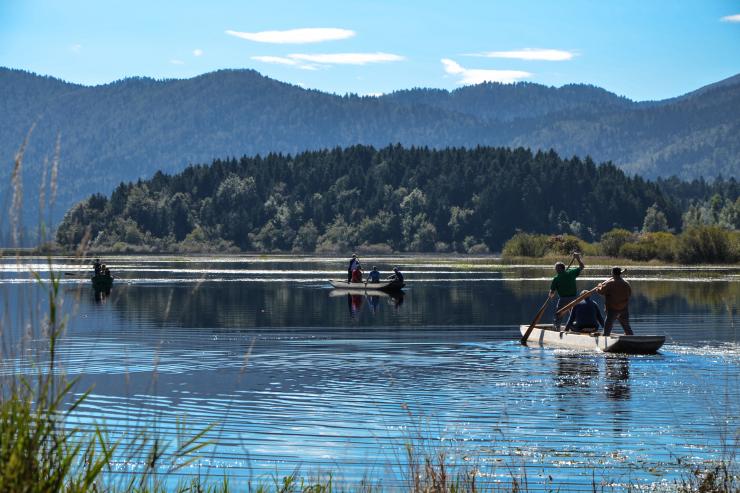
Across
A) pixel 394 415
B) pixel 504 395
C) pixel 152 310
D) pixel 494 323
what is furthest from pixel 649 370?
pixel 152 310

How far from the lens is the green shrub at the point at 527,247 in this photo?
14700cm

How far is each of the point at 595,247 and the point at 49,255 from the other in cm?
13788

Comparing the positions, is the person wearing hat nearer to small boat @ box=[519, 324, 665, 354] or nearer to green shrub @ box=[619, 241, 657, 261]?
small boat @ box=[519, 324, 665, 354]

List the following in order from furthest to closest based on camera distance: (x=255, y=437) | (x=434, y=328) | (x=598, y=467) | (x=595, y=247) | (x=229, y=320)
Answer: (x=595, y=247), (x=229, y=320), (x=434, y=328), (x=255, y=437), (x=598, y=467)

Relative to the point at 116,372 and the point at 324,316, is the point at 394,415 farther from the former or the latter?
the point at 324,316

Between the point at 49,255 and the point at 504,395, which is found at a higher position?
the point at 49,255

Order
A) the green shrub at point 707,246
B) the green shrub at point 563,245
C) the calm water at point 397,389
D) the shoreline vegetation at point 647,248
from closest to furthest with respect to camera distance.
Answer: the calm water at point 397,389
the green shrub at point 707,246
the shoreline vegetation at point 647,248
the green shrub at point 563,245

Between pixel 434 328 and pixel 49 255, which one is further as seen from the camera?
pixel 434 328

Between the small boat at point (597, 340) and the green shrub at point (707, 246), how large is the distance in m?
85.8

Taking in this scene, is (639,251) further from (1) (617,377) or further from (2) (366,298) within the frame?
(1) (617,377)

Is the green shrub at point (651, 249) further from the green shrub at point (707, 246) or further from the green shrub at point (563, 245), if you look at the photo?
the green shrub at point (563, 245)

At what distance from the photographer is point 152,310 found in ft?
181

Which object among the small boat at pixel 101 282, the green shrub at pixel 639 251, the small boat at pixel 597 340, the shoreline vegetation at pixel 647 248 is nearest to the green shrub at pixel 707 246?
the shoreline vegetation at pixel 647 248

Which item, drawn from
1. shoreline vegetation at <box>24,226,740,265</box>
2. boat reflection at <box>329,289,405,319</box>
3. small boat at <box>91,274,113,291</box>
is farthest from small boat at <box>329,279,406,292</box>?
shoreline vegetation at <box>24,226,740,265</box>
